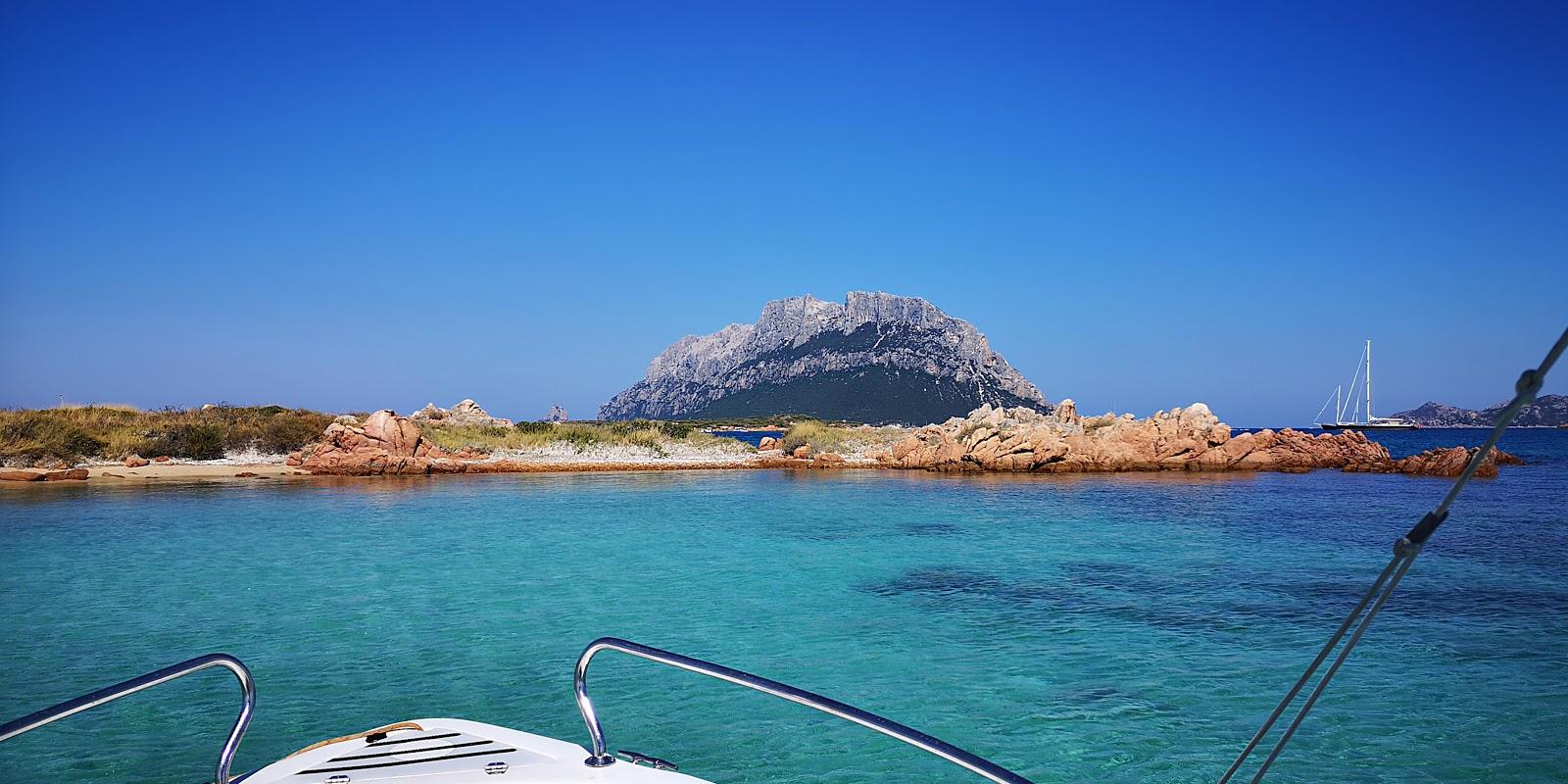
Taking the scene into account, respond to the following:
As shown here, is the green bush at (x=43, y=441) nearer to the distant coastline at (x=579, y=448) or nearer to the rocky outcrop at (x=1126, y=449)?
the distant coastline at (x=579, y=448)

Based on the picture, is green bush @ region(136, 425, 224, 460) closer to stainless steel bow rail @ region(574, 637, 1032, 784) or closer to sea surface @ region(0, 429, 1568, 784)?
sea surface @ region(0, 429, 1568, 784)

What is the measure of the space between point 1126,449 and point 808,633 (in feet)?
92.7

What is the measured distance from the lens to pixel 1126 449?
34500 millimetres

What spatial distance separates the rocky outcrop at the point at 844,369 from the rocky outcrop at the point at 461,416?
62.5 metres

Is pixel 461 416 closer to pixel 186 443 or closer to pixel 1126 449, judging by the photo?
pixel 186 443

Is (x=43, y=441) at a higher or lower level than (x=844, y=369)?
lower

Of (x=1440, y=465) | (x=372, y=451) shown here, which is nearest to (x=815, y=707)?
(x=372, y=451)

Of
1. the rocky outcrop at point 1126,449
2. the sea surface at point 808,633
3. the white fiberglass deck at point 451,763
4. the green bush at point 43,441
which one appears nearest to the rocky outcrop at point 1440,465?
the rocky outcrop at point 1126,449

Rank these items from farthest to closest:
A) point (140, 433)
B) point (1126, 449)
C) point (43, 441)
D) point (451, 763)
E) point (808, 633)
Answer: point (1126, 449) → point (140, 433) → point (43, 441) → point (808, 633) → point (451, 763)

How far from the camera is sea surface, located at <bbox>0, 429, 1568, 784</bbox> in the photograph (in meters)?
6.22

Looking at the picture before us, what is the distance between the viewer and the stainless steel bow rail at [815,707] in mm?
2572

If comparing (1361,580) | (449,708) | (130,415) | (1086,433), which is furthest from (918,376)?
(449,708)

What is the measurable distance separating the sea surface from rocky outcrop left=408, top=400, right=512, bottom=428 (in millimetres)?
23217

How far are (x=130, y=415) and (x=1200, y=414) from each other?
42.6 m
